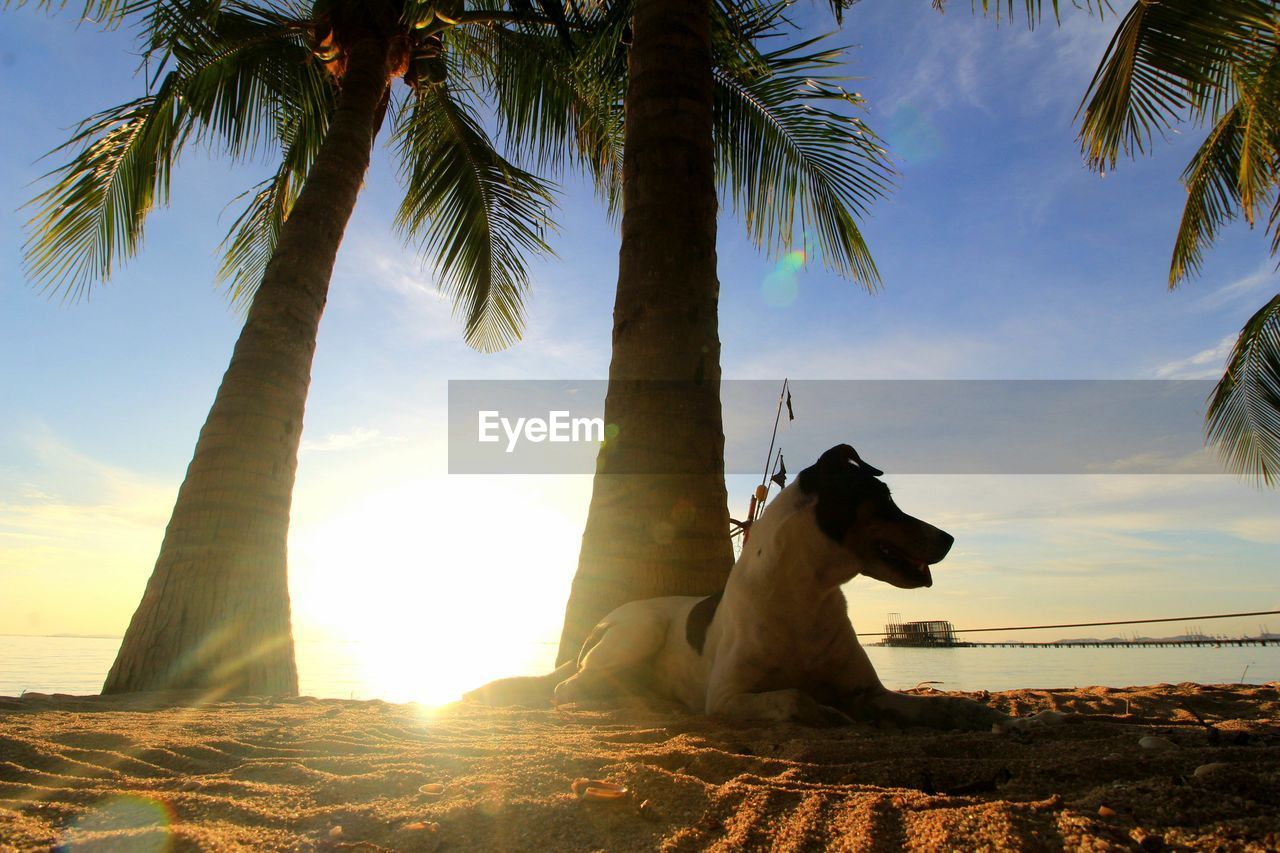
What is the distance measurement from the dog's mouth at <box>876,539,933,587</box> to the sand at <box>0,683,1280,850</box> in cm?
54

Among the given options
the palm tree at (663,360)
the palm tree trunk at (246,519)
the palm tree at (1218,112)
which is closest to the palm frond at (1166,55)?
the palm tree at (1218,112)

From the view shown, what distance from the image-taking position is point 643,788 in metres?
1.53

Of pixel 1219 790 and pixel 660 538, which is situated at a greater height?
pixel 660 538

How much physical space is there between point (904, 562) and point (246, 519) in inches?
170

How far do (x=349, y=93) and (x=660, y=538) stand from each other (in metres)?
5.45

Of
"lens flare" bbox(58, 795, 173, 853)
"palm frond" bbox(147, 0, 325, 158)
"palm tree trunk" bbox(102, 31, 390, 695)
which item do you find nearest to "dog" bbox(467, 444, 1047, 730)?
"lens flare" bbox(58, 795, 173, 853)

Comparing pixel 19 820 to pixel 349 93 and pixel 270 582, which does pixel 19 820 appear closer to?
pixel 270 582

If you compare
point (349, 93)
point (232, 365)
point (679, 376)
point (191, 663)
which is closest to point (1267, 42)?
point (679, 376)

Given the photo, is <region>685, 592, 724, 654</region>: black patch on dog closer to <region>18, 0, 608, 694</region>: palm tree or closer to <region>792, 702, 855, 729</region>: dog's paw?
<region>792, 702, 855, 729</region>: dog's paw

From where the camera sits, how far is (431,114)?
27.4ft

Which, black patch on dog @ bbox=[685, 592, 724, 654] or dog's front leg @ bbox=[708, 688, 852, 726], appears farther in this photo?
black patch on dog @ bbox=[685, 592, 724, 654]

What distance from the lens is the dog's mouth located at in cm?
250

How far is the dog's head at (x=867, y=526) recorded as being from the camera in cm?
248

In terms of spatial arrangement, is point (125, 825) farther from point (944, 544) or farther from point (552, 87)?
point (552, 87)
